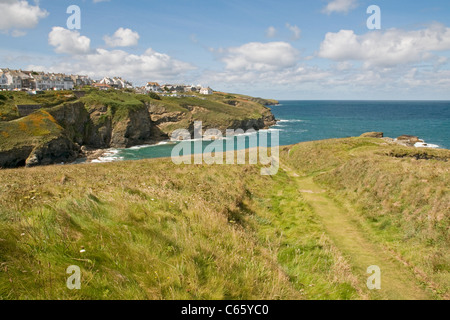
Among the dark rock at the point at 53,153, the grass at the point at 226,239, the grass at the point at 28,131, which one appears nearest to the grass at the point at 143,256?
the grass at the point at 226,239

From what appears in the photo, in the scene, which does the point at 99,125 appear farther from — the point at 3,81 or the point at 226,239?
the point at 226,239

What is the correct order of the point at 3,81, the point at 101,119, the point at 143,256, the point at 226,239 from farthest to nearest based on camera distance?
the point at 3,81 < the point at 101,119 < the point at 226,239 < the point at 143,256

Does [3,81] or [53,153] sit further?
[3,81]

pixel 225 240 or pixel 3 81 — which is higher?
pixel 3 81

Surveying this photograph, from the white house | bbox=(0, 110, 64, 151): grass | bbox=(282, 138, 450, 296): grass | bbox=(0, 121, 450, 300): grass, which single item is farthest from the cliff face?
bbox=(282, 138, 450, 296): grass

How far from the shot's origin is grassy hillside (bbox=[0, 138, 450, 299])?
189 inches

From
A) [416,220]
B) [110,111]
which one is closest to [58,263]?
[416,220]

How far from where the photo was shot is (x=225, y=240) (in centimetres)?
725

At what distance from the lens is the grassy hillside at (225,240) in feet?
15.7

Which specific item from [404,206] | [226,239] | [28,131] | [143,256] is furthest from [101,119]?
[143,256]

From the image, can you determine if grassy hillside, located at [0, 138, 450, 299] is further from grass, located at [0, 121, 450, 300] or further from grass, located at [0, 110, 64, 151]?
grass, located at [0, 110, 64, 151]

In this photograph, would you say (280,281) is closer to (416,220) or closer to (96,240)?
(96,240)

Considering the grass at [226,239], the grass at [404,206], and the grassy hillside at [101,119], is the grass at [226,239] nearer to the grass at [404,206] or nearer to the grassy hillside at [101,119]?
the grass at [404,206]

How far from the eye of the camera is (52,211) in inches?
255
